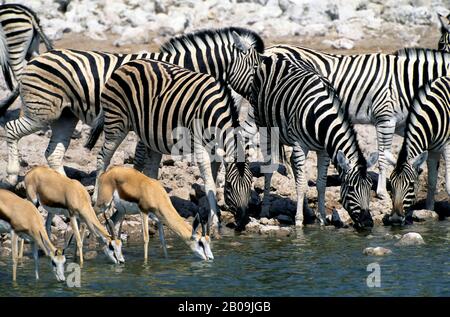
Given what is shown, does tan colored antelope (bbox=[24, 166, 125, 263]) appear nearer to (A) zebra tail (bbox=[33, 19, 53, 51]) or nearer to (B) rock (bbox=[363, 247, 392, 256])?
(B) rock (bbox=[363, 247, 392, 256])

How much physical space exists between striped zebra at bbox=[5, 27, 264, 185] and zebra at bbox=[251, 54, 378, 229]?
3.30ft

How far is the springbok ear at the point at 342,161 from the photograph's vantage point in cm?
1484

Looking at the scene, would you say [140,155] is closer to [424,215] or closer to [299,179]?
[299,179]

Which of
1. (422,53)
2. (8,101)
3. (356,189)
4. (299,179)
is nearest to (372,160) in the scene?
(356,189)

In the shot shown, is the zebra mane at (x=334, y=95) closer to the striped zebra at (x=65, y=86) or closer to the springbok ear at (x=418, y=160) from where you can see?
the springbok ear at (x=418, y=160)

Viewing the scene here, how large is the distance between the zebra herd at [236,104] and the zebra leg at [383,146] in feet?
0.07

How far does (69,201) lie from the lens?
13.1 meters

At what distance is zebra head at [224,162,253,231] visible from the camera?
15086 millimetres

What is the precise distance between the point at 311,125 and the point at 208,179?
5.40 feet

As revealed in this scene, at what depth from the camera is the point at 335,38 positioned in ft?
78.9

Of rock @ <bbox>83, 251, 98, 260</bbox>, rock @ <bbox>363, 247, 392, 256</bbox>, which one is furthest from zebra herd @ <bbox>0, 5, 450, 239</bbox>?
rock @ <bbox>83, 251, 98, 260</bbox>

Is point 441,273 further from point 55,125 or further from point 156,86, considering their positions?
point 55,125

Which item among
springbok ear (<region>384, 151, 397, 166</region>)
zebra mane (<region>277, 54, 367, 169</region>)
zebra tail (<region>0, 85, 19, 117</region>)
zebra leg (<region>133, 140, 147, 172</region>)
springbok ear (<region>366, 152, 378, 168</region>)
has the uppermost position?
zebra mane (<region>277, 54, 367, 169</region>)
